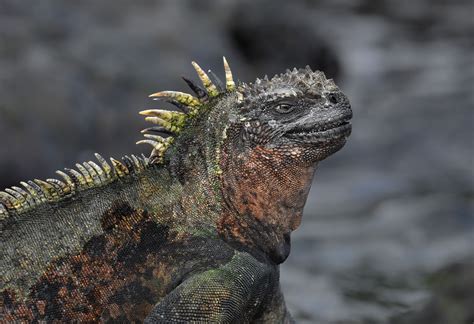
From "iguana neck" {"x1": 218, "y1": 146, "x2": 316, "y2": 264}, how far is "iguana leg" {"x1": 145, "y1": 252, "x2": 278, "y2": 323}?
17 centimetres

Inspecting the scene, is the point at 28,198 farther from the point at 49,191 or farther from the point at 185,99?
the point at 185,99

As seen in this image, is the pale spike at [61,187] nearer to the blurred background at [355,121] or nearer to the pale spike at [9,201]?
the pale spike at [9,201]

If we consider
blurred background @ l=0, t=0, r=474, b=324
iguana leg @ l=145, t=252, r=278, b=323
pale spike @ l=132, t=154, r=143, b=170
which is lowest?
iguana leg @ l=145, t=252, r=278, b=323

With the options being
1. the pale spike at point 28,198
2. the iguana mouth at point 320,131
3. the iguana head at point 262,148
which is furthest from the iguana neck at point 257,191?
the pale spike at point 28,198

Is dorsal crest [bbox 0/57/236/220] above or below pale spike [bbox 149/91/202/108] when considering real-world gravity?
below

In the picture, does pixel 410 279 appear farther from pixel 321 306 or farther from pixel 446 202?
pixel 446 202

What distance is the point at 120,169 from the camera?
5.56 m

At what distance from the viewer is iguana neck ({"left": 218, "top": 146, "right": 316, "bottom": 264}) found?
18.3 ft

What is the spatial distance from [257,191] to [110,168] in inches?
30.3

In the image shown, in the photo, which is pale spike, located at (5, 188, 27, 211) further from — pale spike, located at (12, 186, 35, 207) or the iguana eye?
the iguana eye

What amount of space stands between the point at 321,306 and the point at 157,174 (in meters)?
4.91

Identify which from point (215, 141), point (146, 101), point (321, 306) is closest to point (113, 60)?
point (146, 101)

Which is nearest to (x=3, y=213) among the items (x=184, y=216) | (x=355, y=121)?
(x=184, y=216)

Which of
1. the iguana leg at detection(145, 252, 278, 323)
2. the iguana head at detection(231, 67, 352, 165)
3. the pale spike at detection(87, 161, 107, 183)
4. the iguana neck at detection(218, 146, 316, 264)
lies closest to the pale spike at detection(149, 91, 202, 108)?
the iguana head at detection(231, 67, 352, 165)
